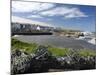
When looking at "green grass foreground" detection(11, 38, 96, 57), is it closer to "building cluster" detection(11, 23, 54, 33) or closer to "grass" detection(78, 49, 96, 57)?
"grass" detection(78, 49, 96, 57)

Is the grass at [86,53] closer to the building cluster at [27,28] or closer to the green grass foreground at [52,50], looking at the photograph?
the green grass foreground at [52,50]

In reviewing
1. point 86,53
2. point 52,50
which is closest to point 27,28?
point 52,50

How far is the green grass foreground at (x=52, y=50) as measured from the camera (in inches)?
89.4

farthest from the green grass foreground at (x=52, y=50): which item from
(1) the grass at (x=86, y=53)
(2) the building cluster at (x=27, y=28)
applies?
(2) the building cluster at (x=27, y=28)

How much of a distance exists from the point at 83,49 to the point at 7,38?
0.97 metres

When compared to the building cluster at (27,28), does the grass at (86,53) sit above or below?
below

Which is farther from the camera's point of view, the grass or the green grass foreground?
the grass

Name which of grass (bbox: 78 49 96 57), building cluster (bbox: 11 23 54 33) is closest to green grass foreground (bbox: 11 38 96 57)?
grass (bbox: 78 49 96 57)

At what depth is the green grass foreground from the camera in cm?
227

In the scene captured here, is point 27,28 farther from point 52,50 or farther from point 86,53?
point 86,53

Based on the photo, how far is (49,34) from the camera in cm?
240

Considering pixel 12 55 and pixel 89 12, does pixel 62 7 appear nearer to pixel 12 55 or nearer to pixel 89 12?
pixel 89 12

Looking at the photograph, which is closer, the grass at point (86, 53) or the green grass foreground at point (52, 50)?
the green grass foreground at point (52, 50)

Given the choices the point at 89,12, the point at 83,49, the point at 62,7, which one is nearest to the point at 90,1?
the point at 89,12
